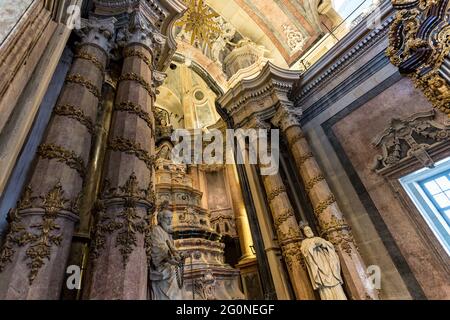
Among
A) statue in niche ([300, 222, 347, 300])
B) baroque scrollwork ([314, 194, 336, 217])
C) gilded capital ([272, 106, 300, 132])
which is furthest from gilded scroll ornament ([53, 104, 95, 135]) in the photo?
gilded capital ([272, 106, 300, 132])

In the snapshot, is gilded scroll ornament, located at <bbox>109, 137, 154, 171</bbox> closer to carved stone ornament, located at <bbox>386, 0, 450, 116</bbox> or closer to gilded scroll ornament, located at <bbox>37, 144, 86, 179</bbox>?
gilded scroll ornament, located at <bbox>37, 144, 86, 179</bbox>

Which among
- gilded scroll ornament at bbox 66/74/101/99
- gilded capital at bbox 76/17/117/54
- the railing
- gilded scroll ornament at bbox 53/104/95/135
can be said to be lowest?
gilded scroll ornament at bbox 53/104/95/135

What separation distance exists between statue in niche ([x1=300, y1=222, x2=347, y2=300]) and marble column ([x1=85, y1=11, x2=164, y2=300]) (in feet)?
10.2

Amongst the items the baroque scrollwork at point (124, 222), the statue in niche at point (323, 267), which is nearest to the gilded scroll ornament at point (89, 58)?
the baroque scrollwork at point (124, 222)

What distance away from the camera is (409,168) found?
15.5 feet

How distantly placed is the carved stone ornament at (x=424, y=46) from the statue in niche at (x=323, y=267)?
124 inches

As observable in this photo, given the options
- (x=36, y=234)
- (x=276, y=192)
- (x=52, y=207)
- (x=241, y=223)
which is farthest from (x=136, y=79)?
(x=241, y=223)

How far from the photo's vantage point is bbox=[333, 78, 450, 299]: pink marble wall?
4070mm

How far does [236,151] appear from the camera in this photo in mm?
7215

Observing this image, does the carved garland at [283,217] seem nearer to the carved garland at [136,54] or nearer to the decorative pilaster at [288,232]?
the decorative pilaster at [288,232]

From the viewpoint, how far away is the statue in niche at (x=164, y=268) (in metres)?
2.39
